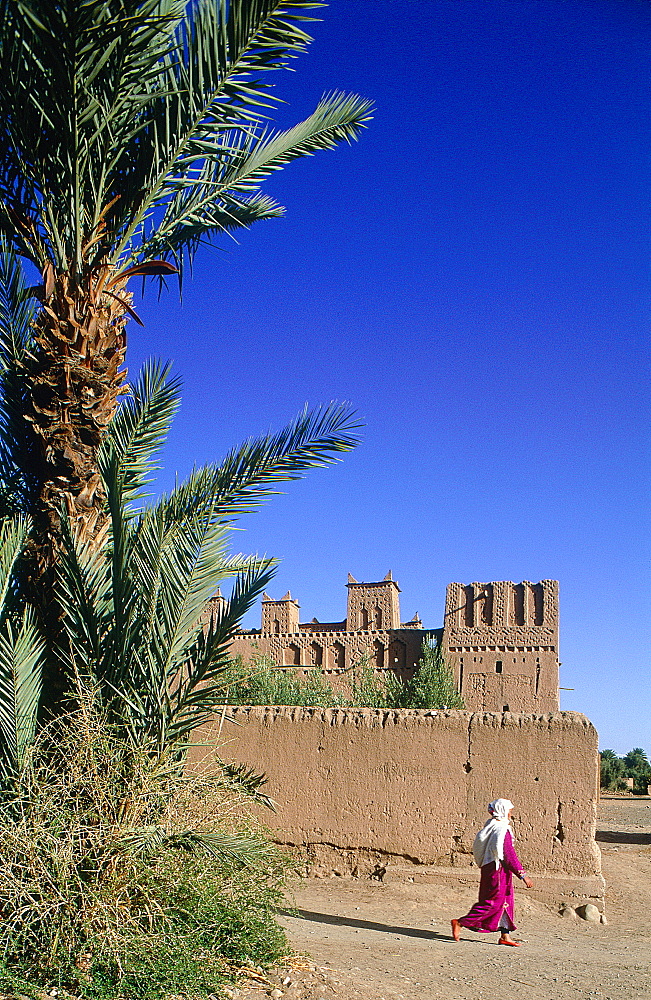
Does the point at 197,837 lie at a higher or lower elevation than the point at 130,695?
lower

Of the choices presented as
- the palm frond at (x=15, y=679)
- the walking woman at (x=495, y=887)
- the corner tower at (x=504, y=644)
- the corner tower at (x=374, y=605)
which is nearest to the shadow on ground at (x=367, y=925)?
the walking woman at (x=495, y=887)

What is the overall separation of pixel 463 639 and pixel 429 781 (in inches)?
711

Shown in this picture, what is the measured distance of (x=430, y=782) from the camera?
27.3 feet

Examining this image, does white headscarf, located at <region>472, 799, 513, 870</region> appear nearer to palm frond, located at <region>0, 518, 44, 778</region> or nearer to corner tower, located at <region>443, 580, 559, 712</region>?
palm frond, located at <region>0, 518, 44, 778</region>

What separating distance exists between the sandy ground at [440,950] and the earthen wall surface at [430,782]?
1.28ft

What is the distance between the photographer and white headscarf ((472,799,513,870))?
6.96 meters

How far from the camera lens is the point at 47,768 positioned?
5.00 m

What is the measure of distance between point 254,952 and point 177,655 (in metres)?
1.82

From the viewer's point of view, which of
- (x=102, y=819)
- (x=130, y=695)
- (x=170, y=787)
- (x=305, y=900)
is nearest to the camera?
(x=102, y=819)

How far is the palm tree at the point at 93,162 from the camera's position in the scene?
5719 millimetres

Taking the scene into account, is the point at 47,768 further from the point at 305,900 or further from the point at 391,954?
the point at 305,900

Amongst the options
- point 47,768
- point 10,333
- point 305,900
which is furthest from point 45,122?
point 305,900

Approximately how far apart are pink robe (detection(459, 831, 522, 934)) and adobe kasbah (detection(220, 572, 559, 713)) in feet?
53.5

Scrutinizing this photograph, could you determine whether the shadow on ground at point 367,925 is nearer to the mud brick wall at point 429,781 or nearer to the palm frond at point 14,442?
the mud brick wall at point 429,781
